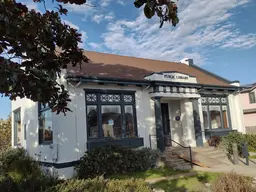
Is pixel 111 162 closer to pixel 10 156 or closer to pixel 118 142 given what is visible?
pixel 118 142

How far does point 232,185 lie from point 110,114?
25.0ft

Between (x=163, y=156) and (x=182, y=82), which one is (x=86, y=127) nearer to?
(x=163, y=156)

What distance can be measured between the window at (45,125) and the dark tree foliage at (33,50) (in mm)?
7810

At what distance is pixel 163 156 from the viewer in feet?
40.9

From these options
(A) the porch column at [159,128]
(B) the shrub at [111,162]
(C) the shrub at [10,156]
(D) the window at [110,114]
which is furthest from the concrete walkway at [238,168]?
(C) the shrub at [10,156]

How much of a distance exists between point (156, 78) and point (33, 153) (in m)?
8.07

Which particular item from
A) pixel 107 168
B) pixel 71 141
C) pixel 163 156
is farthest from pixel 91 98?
pixel 163 156

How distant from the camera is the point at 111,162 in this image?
10.4 m

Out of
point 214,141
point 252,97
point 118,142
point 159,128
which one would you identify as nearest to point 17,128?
Result: point 118,142

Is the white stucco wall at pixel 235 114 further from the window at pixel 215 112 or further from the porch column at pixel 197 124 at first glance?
the porch column at pixel 197 124

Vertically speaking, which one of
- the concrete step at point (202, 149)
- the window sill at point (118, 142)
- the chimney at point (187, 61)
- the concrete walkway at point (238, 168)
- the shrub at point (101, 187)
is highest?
the chimney at point (187, 61)

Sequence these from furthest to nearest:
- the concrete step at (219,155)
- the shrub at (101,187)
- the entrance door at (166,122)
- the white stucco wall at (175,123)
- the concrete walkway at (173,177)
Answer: the white stucco wall at (175,123) → the entrance door at (166,122) → the concrete step at (219,155) → the concrete walkway at (173,177) → the shrub at (101,187)

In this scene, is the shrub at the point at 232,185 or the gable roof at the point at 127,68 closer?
the shrub at the point at 232,185

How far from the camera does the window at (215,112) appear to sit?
1636 cm
